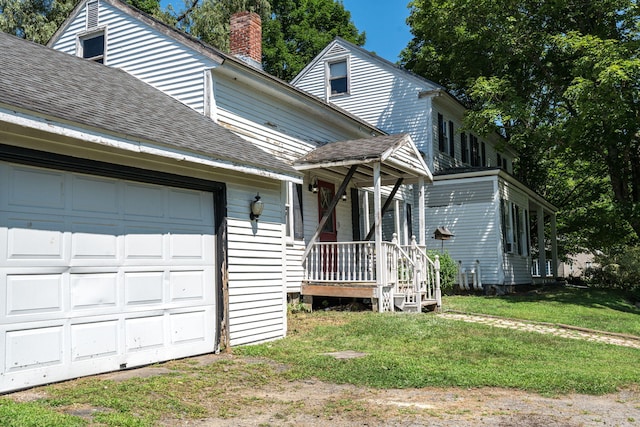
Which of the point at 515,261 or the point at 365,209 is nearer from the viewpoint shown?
the point at 365,209

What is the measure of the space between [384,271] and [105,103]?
6.91 metres

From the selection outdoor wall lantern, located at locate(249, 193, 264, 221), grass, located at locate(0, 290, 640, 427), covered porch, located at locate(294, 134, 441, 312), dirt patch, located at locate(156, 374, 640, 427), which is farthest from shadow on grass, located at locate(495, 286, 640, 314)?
dirt patch, located at locate(156, 374, 640, 427)

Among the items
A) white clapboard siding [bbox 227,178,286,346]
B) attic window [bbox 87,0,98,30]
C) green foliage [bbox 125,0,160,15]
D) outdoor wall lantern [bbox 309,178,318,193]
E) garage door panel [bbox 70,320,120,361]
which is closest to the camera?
garage door panel [bbox 70,320,120,361]

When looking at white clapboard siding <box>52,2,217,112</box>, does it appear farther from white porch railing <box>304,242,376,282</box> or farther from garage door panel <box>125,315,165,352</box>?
garage door panel <box>125,315,165,352</box>

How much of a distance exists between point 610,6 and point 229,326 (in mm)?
16168

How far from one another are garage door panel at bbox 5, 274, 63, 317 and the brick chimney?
1007cm

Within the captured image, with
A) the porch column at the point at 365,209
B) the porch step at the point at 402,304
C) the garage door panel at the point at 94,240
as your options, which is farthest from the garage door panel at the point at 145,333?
the porch column at the point at 365,209

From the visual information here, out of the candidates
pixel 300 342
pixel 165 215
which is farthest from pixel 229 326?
pixel 165 215

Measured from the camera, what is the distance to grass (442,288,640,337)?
1264 cm

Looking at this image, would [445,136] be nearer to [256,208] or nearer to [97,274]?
[256,208]

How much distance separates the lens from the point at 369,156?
12391mm

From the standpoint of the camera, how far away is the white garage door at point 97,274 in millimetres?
6035

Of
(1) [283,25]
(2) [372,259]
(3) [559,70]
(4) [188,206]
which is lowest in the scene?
(2) [372,259]

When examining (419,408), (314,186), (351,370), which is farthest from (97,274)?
(314,186)
